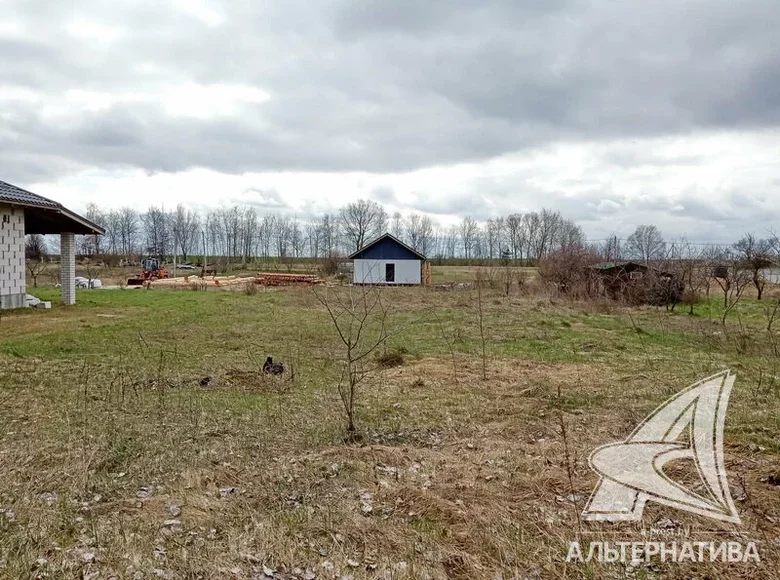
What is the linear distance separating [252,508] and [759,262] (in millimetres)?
29076

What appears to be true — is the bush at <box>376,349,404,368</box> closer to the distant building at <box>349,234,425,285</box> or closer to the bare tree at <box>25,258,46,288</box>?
the bare tree at <box>25,258,46,288</box>

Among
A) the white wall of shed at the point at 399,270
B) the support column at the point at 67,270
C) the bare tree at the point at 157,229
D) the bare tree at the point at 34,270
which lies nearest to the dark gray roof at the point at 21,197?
the support column at the point at 67,270

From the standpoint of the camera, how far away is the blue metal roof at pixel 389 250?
33281 millimetres

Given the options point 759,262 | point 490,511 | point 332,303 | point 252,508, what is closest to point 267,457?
point 252,508

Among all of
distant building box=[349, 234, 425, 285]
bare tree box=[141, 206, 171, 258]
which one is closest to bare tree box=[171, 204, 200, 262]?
bare tree box=[141, 206, 171, 258]

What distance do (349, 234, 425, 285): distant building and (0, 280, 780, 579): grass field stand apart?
22924mm

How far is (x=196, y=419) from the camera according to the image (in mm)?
5520

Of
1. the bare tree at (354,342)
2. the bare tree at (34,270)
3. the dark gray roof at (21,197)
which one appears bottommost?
the bare tree at (354,342)

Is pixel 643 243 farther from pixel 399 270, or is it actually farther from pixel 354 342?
pixel 354 342

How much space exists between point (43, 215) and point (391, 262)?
20.7 m

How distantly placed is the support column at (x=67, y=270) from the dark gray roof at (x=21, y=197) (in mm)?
2256

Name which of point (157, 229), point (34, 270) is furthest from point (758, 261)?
point (157, 229)

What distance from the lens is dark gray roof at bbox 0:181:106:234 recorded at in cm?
1359

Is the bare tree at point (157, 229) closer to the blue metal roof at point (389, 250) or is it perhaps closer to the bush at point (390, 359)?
the blue metal roof at point (389, 250)
